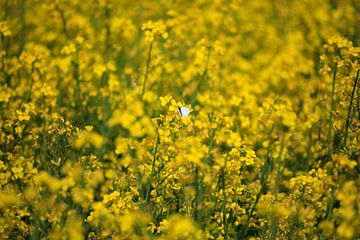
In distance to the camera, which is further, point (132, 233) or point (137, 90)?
point (137, 90)

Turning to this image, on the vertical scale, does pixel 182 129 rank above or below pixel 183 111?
below

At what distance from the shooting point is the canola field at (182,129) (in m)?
3.55

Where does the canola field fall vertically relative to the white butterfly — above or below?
below

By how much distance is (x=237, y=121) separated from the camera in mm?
5207

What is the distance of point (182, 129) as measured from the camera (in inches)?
157

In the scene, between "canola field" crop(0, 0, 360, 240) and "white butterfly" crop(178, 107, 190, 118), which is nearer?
"canola field" crop(0, 0, 360, 240)

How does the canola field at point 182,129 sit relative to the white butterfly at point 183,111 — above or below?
below

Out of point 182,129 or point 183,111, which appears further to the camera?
point 182,129

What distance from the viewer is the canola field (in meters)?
3.55

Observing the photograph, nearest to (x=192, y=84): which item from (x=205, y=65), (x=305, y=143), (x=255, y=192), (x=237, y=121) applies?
(x=205, y=65)

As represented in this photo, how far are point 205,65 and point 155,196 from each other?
7.23 ft

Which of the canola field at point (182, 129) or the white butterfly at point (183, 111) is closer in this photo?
the canola field at point (182, 129)

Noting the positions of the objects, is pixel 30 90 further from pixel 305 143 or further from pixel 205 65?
pixel 305 143

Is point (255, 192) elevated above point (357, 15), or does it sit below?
below
